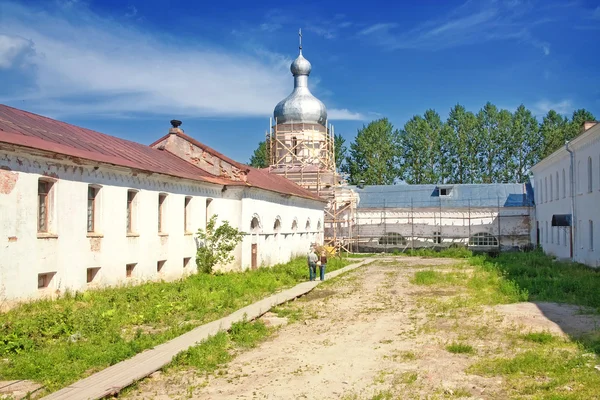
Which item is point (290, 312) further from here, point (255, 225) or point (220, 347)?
point (255, 225)

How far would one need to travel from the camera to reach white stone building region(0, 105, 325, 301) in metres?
13.7

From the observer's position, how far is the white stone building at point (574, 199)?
25047 mm

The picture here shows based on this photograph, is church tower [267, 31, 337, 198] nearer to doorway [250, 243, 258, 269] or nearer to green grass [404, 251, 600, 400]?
doorway [250, 243, 258, 269]

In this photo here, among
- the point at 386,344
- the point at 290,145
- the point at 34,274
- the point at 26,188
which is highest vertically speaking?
the point at 290,145

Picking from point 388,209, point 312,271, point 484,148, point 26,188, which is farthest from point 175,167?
point 484,148

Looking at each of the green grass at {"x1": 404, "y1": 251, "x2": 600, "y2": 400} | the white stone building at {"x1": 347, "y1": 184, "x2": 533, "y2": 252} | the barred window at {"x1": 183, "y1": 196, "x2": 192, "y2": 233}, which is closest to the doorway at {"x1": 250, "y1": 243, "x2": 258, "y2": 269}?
the barred window at {"x1": 183, "y1": 196, "x2": 192, "y2": 233}

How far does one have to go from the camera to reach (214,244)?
76.1 feet

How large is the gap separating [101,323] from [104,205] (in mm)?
5793

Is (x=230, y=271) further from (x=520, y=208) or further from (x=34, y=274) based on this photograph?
(x=520, y=208)

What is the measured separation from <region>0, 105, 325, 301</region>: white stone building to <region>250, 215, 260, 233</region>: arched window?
0.06m

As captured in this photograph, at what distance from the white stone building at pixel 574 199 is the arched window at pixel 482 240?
19.8ft

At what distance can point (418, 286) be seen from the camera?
21.3 meters

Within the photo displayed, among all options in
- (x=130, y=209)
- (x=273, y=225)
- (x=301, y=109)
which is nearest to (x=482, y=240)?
(x=301, y=109)

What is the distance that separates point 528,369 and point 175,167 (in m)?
16.2
